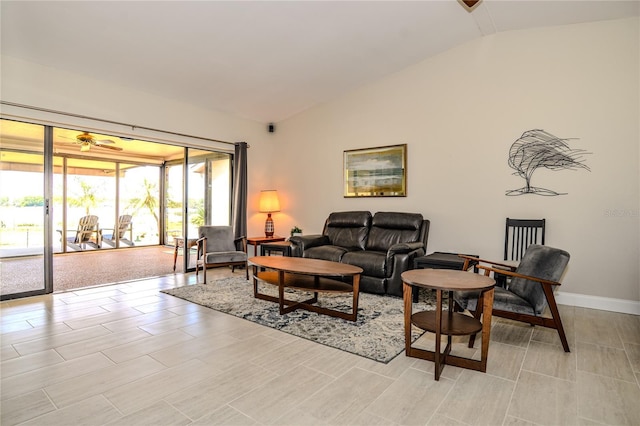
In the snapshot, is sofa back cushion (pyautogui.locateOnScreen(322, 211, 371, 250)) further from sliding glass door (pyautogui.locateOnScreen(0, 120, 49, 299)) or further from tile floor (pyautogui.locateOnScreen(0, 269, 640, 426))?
sliding glass door (pyautogui.locateOnScreen(0, 120, 49, 299))

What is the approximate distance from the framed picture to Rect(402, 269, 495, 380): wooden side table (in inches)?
107

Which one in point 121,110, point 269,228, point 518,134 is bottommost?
point 269,228

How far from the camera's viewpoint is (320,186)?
6.15m

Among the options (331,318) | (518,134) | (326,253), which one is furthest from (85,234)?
(518,134)

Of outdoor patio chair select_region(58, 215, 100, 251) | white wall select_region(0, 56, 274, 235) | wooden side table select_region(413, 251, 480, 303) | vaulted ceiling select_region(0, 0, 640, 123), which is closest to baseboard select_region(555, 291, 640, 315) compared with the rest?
wooden side table select_region(413, 251, 480, 303)

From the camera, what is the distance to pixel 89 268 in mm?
5984

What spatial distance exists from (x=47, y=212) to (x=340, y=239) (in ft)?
12.3

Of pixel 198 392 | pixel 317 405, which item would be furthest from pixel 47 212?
pixel 317 405

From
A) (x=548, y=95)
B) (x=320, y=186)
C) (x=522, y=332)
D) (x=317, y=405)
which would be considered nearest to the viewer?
(x=317, y=405)

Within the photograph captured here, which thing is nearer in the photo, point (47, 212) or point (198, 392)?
point (198, 392)

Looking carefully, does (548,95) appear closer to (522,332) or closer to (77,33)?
(522,332)

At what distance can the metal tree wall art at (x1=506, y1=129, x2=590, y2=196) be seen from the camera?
4.00 m

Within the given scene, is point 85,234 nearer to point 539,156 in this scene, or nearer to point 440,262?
point 440,262

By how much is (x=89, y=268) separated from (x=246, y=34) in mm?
4721
